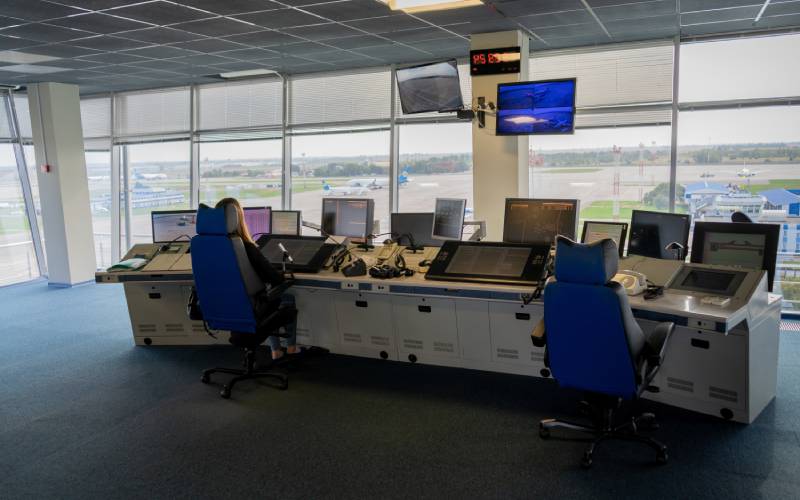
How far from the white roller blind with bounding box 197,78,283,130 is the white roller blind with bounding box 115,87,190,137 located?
0.33 m

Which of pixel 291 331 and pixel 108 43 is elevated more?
Result: pixel 108 43

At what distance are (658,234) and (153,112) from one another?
7930 millimetres

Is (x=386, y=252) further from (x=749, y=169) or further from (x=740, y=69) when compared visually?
(x=740, y=69)

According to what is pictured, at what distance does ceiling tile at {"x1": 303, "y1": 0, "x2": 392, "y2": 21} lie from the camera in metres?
4.89

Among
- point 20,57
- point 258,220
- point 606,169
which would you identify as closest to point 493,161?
point 606,169

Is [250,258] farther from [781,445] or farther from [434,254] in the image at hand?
[781,445]

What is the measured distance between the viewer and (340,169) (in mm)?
8508

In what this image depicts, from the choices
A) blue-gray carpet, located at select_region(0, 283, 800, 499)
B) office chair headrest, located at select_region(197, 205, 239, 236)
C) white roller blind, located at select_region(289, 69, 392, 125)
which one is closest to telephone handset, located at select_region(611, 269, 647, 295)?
blue-gray carpet, located at select_region(0, 283, 800, 499)

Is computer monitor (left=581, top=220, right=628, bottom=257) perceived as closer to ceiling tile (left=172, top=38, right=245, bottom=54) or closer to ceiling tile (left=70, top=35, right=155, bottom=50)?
ceiling tile (left=172, top=38, right=245, bottom=54)

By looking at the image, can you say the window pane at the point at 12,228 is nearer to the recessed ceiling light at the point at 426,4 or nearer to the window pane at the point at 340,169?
the window pane at the point at 340,169

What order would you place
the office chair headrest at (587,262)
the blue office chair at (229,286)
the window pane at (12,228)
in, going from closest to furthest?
the office chair headrest at (587,262) < the blue office chair at (229,286) < the window pane at (12,228)

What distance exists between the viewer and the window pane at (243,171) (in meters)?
8.97

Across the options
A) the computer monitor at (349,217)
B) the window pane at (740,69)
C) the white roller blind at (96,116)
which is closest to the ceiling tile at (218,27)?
the computer monitor at (349,217)

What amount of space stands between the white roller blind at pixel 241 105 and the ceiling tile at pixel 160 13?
3393mm
